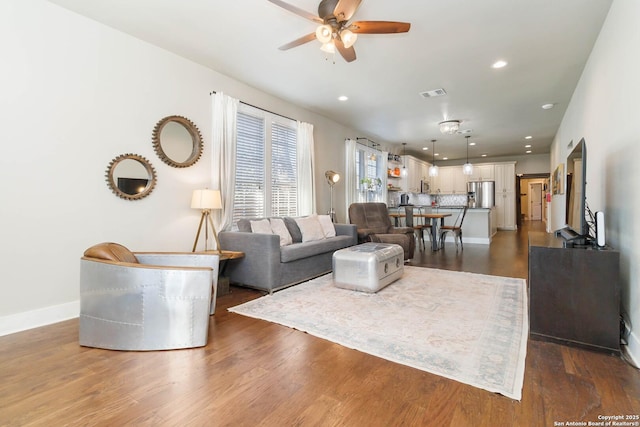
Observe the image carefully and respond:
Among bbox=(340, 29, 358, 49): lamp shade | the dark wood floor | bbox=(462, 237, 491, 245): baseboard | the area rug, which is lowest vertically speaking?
the dark wood floor

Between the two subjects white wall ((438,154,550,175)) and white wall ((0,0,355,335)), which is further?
white wall ((438,154,550,175))

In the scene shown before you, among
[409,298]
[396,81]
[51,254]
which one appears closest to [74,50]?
[51,254]

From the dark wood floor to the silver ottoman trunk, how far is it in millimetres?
1237

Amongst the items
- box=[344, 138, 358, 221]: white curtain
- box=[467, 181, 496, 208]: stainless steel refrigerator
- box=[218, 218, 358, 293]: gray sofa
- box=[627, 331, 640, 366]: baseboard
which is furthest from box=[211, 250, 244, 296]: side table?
box=[467, 181, 496, 208]: stainless steel refrigerator

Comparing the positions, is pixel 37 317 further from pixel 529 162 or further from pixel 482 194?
pixel 529 162

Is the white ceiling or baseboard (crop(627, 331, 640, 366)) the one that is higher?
the white ceiling

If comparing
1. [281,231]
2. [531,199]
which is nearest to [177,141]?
[281,231]

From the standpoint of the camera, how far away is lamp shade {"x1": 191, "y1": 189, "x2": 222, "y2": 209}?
355 cm

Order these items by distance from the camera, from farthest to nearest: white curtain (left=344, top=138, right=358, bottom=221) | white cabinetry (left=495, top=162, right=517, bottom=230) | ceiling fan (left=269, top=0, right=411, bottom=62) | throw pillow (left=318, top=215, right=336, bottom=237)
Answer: white cabinetry (left=495, top=162, right=517, bottom=230), white curtain (left=344, top=138, right=358, bottom=221), throw pillow (left=318, top=215, right=336, bottom=237), ceiling fan (left=269, top=0, right=411, bottom=62)

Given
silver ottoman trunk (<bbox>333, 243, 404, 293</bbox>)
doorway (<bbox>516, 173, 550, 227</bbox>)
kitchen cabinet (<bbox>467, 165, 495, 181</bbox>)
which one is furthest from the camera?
doorway (<bbox>516, 173, 550, 227</bbox>)

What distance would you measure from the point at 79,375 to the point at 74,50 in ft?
9.40

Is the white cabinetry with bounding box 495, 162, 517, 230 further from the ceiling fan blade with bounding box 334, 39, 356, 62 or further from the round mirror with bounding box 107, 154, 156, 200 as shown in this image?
the round mirror with bounding box 107, 154, 156, 200

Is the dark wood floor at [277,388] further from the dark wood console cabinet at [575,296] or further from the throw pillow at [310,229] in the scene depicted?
the throw pillow at [310,229]

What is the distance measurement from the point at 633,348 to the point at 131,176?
448 cm
